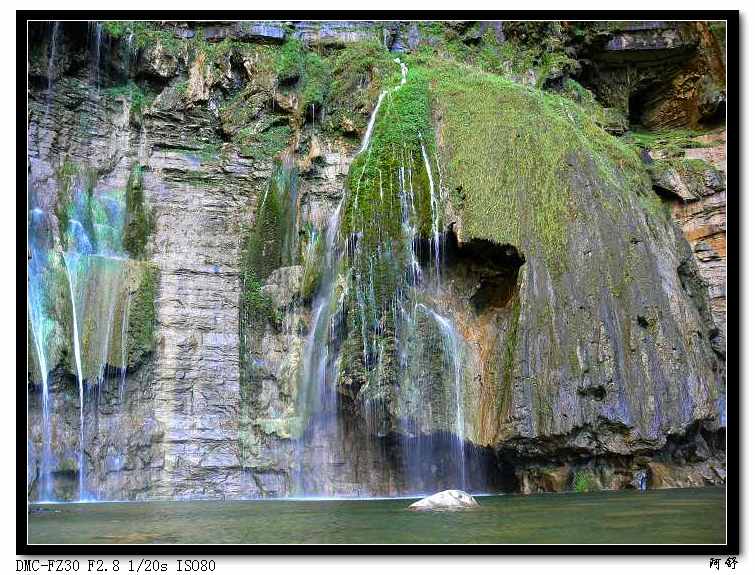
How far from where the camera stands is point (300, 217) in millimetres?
20859

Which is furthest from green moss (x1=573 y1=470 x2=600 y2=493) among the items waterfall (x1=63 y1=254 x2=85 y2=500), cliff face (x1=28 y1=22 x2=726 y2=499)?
waterfall (x1=63 y1=254 x2=85 y2=500)

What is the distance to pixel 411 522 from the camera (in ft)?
37.4

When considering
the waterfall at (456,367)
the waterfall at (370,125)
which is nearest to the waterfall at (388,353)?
the waterfall at (456,367)

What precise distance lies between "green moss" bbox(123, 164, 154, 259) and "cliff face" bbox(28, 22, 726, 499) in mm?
84

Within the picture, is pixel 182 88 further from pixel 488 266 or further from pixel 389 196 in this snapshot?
pixel 488 266

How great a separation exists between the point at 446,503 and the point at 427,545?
4.50 m

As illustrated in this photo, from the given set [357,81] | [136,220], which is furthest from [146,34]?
[357,81]

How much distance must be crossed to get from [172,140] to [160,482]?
28.7 ft

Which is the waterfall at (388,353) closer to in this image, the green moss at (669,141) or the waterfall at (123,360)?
the waterfall at (123,360)

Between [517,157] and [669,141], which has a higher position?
[669,141]

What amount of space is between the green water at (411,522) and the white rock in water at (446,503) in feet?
0.96

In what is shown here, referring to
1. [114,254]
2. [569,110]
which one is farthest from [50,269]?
[569,110]

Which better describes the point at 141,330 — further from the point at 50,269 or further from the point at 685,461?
the point at 685,461

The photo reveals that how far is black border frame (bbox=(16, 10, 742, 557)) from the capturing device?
8844 millimetres
